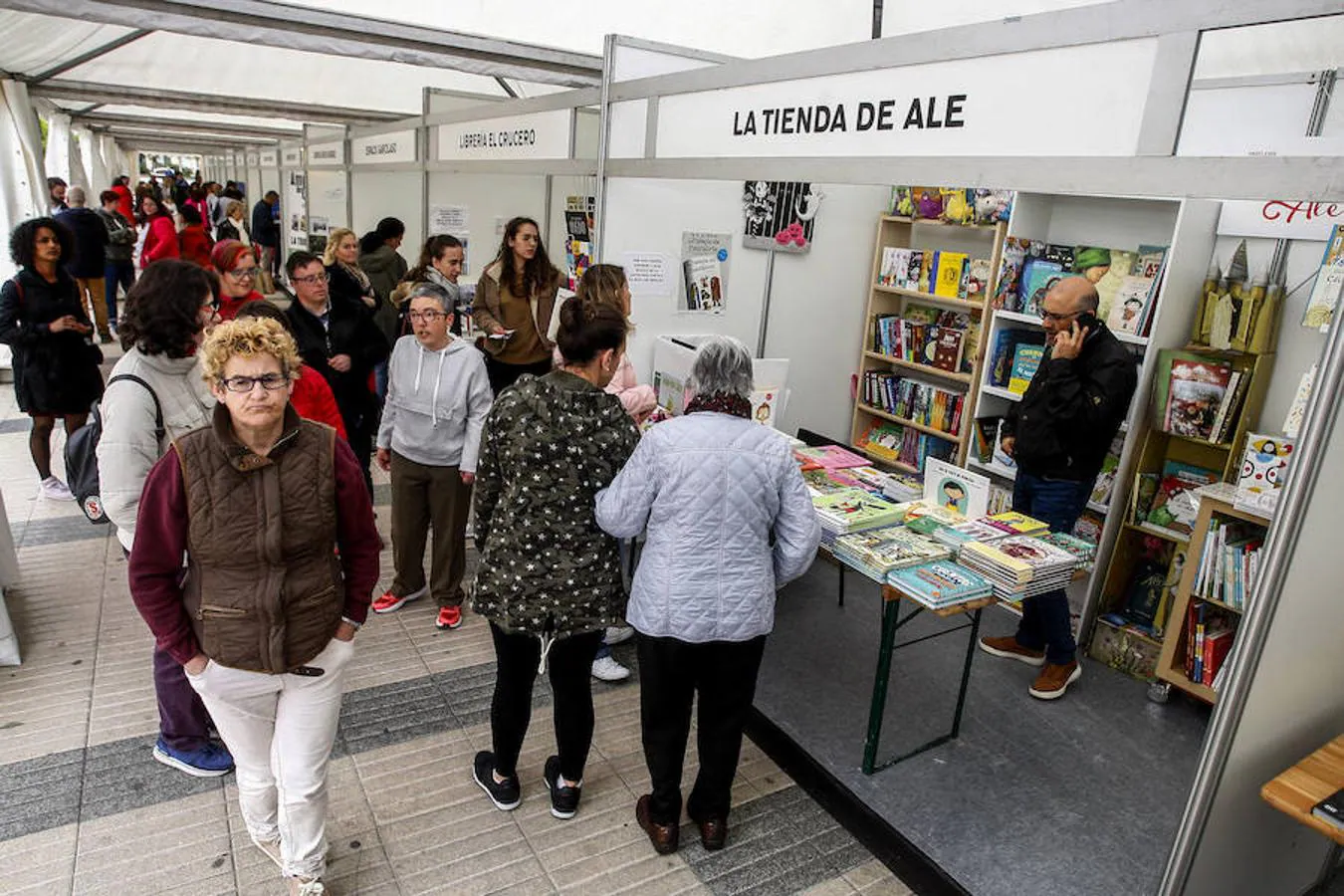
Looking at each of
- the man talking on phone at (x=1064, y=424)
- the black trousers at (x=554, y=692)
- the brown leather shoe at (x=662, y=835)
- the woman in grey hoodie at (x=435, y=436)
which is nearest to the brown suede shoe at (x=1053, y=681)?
the man talking on phone at (x=1064, y=424)

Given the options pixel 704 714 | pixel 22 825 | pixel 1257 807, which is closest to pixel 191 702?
pixel 22 825

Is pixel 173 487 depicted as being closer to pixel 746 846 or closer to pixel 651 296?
pixel 746 846

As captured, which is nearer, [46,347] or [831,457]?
[831,457]

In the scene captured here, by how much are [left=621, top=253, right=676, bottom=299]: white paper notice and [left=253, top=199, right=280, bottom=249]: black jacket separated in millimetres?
11057

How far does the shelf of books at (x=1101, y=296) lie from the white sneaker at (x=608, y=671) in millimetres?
2161

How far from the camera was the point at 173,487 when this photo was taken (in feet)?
5.68

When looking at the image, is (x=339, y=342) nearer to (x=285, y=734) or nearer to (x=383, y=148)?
(x=285, y=734)

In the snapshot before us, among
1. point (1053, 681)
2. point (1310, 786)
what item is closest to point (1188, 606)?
→ point (1053, 681)

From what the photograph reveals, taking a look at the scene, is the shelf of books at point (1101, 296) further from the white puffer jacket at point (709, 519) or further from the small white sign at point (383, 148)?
the small white sign at point (383, 148)

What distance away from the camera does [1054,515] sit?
11.3ft

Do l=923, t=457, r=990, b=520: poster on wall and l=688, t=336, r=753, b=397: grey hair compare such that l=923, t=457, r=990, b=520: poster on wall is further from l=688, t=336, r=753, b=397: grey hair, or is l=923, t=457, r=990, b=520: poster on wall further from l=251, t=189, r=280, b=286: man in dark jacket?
l=251, t=189, r=280, b=286: man in dark jacket

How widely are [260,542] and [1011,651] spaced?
3.21 meters

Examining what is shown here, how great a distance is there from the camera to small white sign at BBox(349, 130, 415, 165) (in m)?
6.03

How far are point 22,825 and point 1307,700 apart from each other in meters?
3.38
